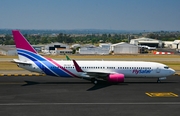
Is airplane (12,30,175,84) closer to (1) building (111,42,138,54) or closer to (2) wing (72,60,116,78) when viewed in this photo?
(2) wing (72,60,116,78)

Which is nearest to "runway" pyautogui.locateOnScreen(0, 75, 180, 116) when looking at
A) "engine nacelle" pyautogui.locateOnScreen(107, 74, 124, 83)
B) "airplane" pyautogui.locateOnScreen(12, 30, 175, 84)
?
"engine nacelle" pyautogui.locateOnScreen(107, 74, 124, 83)

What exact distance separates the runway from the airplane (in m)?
1.25

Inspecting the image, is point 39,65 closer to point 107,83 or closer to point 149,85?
point 107,83

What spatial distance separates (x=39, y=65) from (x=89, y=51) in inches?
3246

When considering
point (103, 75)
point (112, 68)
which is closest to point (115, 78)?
point (103, 75)

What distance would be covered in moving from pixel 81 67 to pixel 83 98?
1106cm

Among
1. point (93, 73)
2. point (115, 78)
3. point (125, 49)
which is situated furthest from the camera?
point (125, 49)

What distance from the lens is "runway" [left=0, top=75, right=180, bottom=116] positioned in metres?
27.2

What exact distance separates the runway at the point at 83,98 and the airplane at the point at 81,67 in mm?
1253

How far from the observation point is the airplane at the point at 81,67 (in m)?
42.3

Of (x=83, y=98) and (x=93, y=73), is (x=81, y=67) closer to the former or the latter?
(x=93, y=73)

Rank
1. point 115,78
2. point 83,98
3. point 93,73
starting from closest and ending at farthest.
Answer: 1. point 83,98
2. point 115,78
3. point 93,73

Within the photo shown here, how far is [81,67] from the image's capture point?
43.4 meters

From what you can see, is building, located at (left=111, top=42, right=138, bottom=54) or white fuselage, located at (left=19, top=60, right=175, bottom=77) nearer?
white fuselage, located at (left=19, top=60, right=175, bottom=77)
